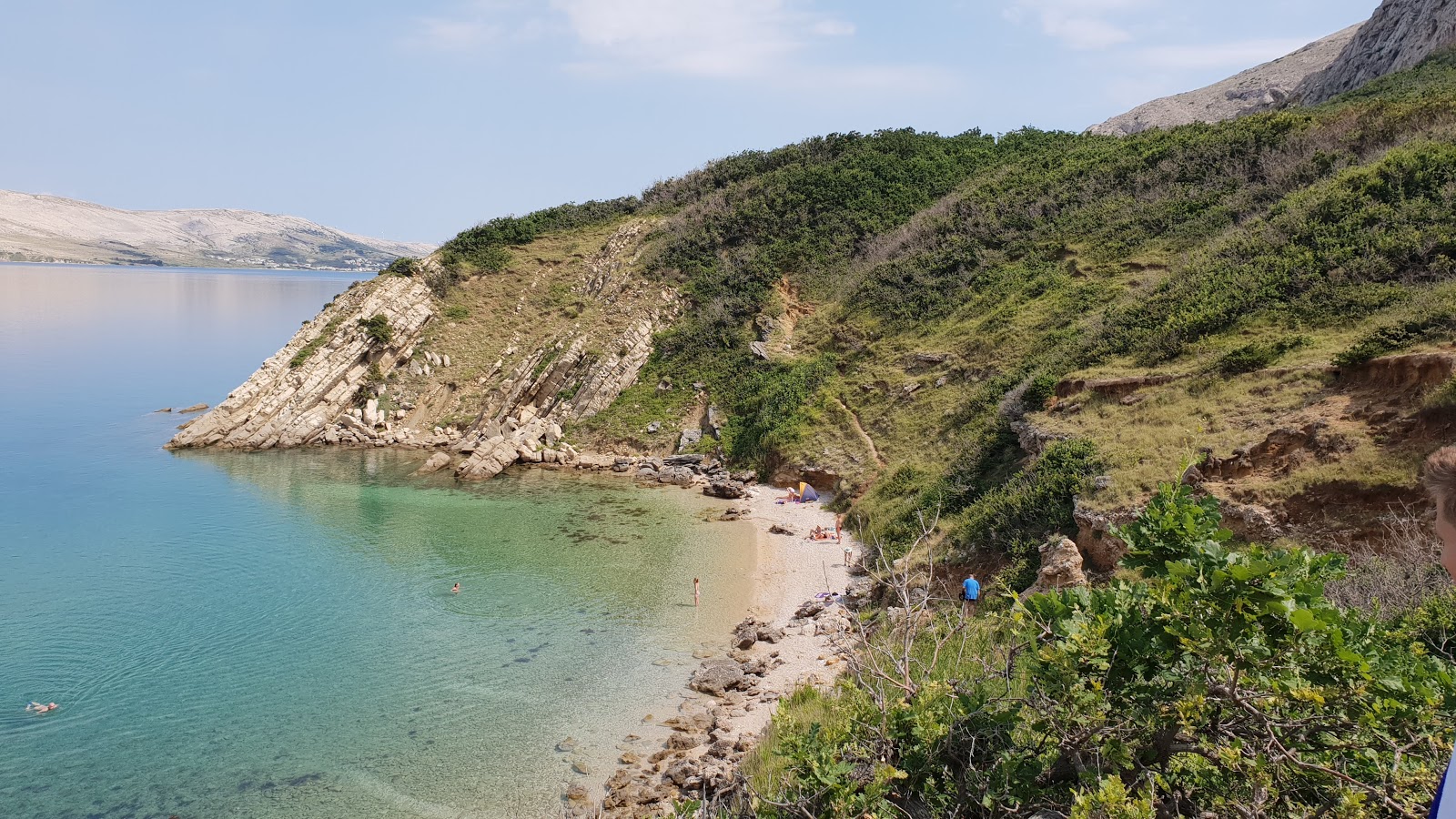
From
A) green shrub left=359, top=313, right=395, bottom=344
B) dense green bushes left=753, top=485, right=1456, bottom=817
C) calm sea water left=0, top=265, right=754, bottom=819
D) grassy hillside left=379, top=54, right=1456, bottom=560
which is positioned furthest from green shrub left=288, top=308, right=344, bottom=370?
dense green bushes left=753, top=485, right=1456, bottom=817

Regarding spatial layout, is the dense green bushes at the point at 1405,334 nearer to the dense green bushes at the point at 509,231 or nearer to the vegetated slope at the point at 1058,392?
the vegetated slope at the point at 1058,392

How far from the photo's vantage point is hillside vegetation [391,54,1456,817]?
15.5 feet

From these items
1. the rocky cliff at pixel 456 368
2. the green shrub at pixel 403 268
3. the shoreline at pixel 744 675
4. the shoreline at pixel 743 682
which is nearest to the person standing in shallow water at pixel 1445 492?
the shoreline at pixel 743 682

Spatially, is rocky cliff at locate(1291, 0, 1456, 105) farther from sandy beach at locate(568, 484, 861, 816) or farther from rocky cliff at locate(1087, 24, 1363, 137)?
sandy beach at locate(568, 484, 861, 816)

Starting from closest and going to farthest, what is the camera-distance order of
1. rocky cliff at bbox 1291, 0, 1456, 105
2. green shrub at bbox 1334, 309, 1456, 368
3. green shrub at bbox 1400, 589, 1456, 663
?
1. green shrub at bbox 1400, 589, 1456, 663
2. green shrub at bbox 1334, 309, 1456, 368
3. rocky cliff at bbox 1291, 0, 1456, 105

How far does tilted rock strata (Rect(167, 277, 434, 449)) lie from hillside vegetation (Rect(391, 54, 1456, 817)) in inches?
124

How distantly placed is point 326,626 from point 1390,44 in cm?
5440

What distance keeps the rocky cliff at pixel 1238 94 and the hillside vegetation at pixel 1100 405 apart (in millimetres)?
23615

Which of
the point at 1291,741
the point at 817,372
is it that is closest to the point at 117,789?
the point at 1291,741

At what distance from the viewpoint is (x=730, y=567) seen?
72.5 ft

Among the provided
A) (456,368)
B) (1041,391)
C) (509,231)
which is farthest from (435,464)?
(1041,391)

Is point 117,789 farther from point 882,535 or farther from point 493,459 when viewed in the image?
point 493,459

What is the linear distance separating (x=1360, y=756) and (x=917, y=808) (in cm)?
298

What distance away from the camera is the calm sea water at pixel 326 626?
40.9 feet
